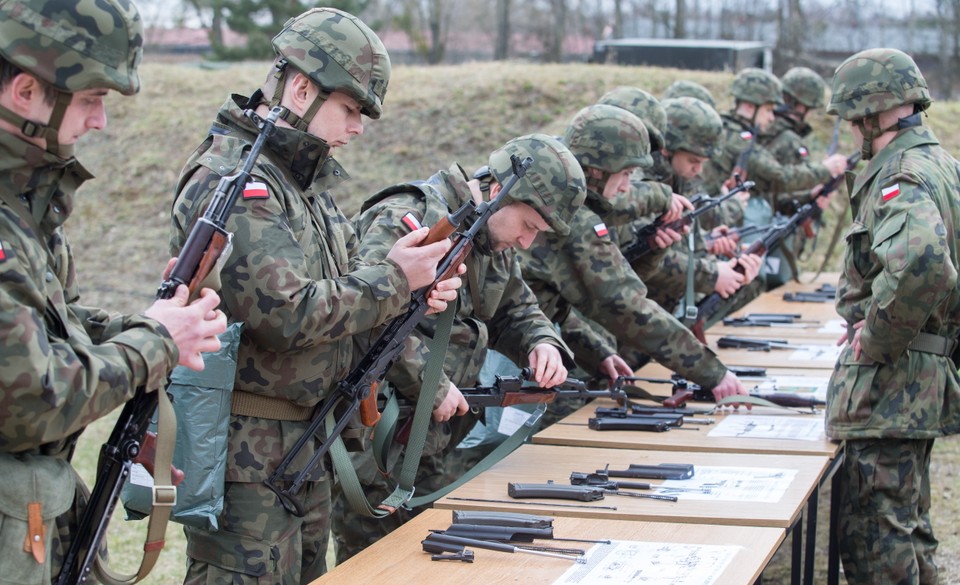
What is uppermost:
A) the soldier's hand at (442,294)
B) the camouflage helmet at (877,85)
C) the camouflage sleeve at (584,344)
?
the camouflage helmet at (877,85)

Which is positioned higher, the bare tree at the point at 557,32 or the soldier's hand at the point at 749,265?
the bare tree at the point at 557,32

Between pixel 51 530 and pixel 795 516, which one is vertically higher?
pixel 51 530

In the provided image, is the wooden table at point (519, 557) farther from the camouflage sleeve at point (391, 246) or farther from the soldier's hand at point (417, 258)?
the soldier's hand at point (417, 258)

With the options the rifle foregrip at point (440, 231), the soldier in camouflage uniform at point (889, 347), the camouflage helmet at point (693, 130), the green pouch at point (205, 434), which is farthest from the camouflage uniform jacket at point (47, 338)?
the camouflage helmet at point (693, 130)

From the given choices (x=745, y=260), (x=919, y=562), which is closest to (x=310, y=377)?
(x=919, y=562)

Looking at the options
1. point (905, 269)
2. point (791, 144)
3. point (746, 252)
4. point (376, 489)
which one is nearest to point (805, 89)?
point (791, 144)

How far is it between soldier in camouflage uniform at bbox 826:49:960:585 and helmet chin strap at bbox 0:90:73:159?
10.1ft

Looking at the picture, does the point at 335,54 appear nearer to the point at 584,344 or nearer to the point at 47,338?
the point at 47,338

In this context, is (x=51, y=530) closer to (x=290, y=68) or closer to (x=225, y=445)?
(x=225, y=445)

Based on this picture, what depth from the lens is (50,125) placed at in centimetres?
243

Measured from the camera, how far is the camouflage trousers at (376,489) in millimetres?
4285

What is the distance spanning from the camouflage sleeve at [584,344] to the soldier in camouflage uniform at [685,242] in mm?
1094

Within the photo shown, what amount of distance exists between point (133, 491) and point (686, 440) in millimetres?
2254

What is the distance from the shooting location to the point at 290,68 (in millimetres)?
3330
